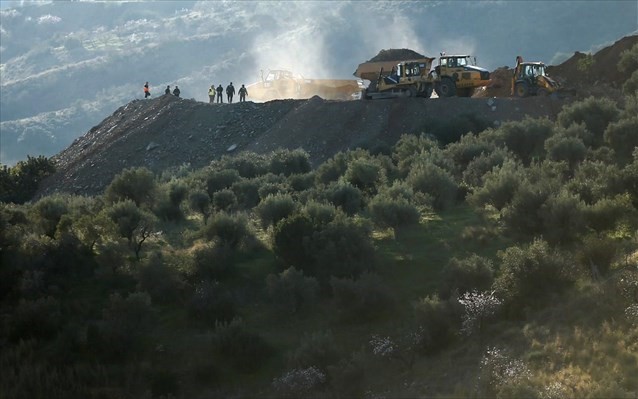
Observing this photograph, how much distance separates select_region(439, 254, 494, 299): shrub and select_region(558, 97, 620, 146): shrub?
68.4 ft

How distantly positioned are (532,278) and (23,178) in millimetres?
41286

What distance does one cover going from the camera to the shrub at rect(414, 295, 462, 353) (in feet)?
73.2

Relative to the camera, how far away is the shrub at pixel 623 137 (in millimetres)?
39031

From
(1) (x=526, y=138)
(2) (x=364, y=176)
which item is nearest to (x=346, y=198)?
(2) (x=364, y=176)

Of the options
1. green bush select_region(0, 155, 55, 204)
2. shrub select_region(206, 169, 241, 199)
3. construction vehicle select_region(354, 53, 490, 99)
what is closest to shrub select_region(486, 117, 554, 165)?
shrub select_region(206, 169, 241, 199)

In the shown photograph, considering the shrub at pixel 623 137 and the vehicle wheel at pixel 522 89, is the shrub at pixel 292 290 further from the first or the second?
the vehicle wheel at pixel 522 89

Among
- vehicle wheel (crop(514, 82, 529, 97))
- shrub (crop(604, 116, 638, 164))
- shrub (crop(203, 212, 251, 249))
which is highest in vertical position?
vehicle wheel (crop(514, 82, 529, 97))

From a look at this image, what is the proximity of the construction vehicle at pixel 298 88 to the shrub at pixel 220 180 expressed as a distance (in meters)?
31.0

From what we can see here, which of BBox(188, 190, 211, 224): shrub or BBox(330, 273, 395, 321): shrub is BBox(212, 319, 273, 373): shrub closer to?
BBox(330, 273, 395, 321): shrub

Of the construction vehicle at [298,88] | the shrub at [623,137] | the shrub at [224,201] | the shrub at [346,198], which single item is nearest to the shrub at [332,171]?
the shrub at [224,201]

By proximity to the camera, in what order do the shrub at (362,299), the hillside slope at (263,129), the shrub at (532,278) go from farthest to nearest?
the hillside slope at (263,129)
the shrub at (362,299)
the shrub at (532,278)

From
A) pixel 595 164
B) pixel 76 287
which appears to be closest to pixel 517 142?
pixel 595 164

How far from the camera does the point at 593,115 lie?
45.1 metres

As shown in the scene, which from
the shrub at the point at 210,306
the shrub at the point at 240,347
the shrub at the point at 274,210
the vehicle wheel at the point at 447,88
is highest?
the vehicle wheel at the point at 447,88
